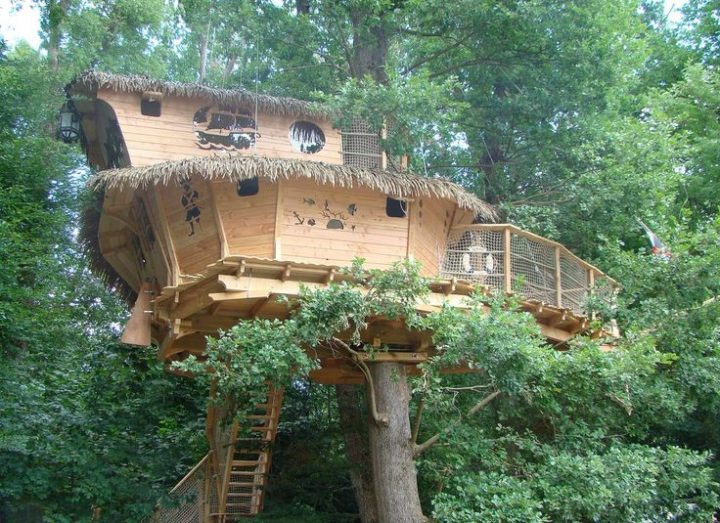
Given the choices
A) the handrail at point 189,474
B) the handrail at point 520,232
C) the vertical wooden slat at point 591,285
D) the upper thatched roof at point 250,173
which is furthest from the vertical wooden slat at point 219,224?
the vertical wooden slat at point 591,285

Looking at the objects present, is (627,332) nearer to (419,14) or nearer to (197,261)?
(197,261)

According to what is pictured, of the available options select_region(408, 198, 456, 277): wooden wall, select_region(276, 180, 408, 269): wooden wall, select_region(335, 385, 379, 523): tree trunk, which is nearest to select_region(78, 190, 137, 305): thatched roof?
select_region(276, 180, 408, 269): wooden wall

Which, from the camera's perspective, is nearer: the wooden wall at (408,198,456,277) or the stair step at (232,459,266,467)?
the wooden wall at (408,198,456,277)

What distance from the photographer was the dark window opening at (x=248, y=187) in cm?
1091

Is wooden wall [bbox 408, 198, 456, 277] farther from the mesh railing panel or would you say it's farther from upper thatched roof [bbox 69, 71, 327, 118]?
the mesh railing panel

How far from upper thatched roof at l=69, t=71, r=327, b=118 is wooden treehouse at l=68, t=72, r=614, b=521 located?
0.06 ft

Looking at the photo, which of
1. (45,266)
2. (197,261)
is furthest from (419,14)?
(45,266)

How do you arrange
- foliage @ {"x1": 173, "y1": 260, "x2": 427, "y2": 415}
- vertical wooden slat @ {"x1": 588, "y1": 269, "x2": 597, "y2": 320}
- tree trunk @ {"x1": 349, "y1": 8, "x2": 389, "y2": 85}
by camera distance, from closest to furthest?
1. foliage @ {"x1": 173, "y1": 260, "x2": 427, "y2": 415}
2. vertical wooden slat @ {"x1": 588, "y1": 269, "x2": 597, "y2": 320}
3. tree trunk @ {"x1": 349, "y1": 8, "x2": 389, "y2": 85}

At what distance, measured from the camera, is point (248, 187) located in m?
10.9

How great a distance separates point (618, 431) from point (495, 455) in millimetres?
3297

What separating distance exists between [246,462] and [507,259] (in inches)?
189

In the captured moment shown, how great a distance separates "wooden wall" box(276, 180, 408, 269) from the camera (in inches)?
425

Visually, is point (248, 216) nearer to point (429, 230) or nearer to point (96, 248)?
point (429, 230)

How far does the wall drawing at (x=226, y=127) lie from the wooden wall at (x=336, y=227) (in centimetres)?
152
